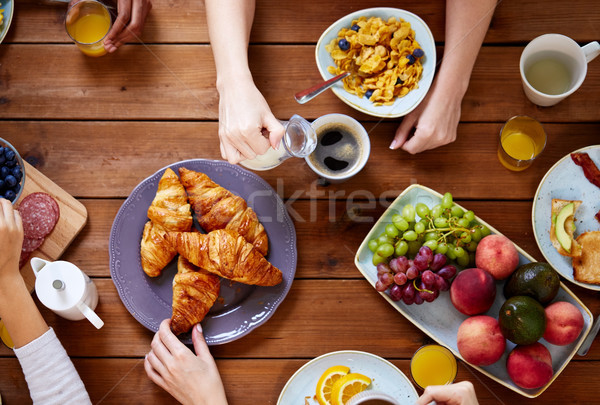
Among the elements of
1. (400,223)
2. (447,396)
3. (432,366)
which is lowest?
(432,366)

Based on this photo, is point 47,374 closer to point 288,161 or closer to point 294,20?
point 288,161

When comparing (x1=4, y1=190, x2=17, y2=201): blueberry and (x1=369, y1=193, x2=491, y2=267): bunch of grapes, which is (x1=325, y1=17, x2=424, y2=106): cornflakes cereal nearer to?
(x1=369, y1=193, x2=491, y2=267): bunch of grapes

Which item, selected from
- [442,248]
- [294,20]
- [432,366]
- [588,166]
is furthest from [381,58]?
[432,366]

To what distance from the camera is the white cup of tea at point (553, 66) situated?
55.4 inches

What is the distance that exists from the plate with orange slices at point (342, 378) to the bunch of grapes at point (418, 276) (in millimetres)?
185

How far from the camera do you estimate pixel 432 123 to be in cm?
142

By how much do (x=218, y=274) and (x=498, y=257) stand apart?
0.73 metres

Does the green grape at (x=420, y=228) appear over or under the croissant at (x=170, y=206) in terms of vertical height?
under

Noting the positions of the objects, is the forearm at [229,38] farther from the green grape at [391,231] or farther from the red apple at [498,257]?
the red apple at [498,257]

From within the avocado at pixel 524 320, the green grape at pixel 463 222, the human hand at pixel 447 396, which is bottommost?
the human hand at pixel 447 396

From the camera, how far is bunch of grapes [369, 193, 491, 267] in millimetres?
1359

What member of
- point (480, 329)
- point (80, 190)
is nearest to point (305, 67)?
point (80, 190)

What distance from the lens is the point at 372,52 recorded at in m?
1.42

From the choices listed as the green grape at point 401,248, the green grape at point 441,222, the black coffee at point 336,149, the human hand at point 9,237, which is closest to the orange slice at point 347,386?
the green grape at point 401,248
